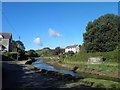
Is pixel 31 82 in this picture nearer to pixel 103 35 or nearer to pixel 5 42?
pixel 103 35

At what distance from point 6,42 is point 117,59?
5699 cm

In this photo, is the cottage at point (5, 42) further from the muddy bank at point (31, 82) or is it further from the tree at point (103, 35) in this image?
the muddy bank at point (31, 82)

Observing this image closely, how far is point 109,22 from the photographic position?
7700cm

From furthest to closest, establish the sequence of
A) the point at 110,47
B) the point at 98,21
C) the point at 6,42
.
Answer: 1. the point at 6,42
2. the point at 98,21
3. the point at 110,47

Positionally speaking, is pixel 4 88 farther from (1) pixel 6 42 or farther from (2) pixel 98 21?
(1) pixel 6 42

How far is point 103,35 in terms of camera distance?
7469cm

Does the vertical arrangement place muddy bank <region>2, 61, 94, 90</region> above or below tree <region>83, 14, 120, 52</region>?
below

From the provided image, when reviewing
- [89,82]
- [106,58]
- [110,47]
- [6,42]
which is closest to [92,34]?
[110,47]

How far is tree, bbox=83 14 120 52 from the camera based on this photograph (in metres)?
71.7

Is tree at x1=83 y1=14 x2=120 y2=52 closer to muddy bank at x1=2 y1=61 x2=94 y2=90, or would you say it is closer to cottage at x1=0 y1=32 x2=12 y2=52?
cottage at x1=0 y1=32 x2=12 y2=52

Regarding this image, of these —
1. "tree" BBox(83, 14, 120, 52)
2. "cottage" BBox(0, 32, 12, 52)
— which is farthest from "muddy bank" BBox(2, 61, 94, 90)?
"cottage" BBox(0, 32, 12, 52)

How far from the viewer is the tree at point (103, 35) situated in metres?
71.7

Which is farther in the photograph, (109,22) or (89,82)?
(109,22)

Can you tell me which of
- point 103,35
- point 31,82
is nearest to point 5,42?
point 103,35
